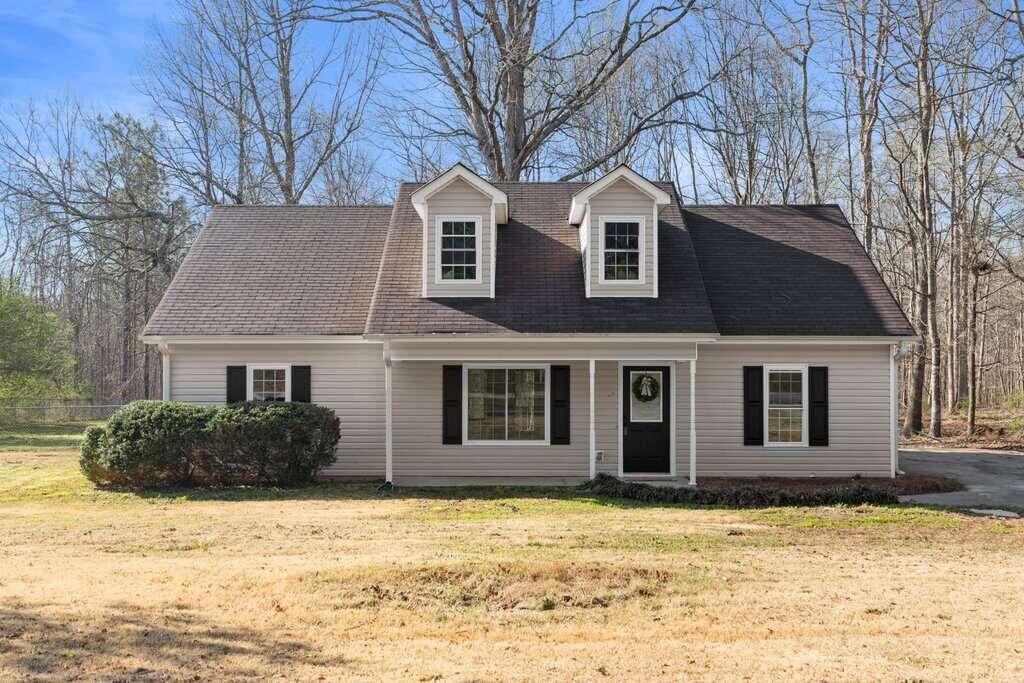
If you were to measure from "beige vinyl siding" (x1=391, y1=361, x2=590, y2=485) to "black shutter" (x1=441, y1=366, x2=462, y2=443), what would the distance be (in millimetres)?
106

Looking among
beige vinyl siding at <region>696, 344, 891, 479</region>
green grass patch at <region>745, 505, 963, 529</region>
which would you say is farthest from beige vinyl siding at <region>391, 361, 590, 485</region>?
green grass patch at <region>745, 505, 963, 529</region>

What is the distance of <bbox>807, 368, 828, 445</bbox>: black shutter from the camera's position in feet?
50.7

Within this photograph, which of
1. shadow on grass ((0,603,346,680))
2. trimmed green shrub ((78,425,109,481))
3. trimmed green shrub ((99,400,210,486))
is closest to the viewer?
shadow on grass ((0,603,346,680))

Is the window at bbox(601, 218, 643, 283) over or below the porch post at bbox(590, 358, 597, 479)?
over

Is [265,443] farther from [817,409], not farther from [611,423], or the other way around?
[817,409]

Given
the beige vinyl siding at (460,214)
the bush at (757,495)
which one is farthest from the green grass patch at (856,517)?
the beige vinyl siding at (460,214)

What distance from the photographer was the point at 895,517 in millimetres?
11758

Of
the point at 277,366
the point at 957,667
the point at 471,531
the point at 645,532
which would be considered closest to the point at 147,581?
the point at 471,531

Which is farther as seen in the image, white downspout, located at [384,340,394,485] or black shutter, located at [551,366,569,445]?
black shutter, located at [551,366,569,445]

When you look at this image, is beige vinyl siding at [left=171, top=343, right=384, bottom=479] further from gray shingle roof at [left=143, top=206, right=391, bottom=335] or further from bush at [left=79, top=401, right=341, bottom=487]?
bush at [left=79, top=401, right=341, bottom=487]

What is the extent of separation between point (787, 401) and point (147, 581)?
11.4 metres

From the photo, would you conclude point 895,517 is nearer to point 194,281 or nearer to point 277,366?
point 277,366

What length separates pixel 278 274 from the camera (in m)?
17.0

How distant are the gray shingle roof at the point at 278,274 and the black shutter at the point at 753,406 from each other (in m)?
6.99
